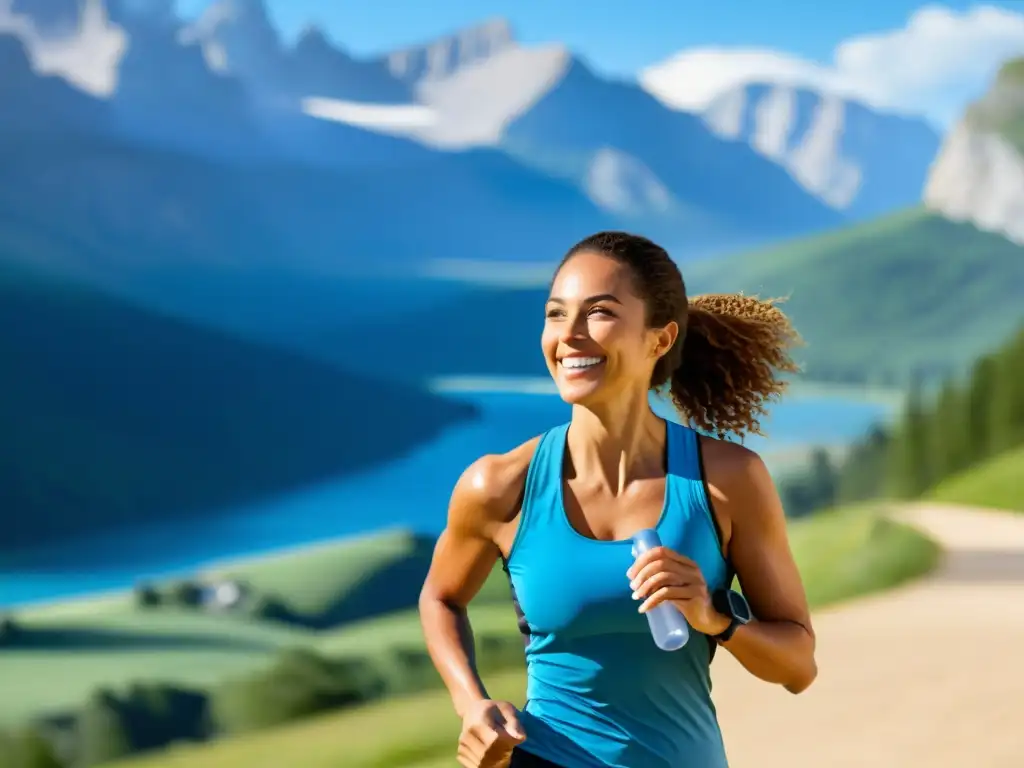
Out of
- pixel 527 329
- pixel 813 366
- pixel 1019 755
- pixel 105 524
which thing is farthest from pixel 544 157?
pixel 1019 755

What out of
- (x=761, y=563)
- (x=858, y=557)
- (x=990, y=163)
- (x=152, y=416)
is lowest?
(x=761, y=563)

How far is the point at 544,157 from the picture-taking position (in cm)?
2633

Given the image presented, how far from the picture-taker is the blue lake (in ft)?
55.0

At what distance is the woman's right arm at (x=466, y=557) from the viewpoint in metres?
1.45

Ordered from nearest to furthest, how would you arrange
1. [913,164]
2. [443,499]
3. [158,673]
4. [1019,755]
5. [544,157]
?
[1019,755]
[158,673]
[443,499]
[544,157]
[913,164]

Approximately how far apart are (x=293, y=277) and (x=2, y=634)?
1093 centimetres

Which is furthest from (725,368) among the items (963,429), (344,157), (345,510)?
(344,157)

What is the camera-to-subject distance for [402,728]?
20.0 feet

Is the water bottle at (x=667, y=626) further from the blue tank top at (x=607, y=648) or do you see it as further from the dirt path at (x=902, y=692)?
the dirt path at (x=902, y=692)

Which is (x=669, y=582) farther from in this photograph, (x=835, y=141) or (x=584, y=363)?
(x=835, y=141)

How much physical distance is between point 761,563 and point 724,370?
0.95 feet

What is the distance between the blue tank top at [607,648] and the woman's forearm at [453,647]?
0.22 ft

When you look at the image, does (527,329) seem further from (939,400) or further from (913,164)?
(913,164)

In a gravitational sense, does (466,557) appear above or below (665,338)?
below
